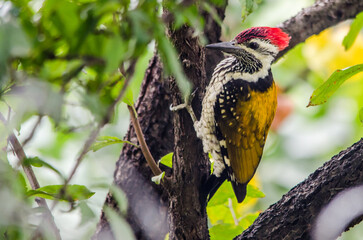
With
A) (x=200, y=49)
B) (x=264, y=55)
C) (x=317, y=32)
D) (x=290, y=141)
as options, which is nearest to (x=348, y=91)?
(x=290, y=141)

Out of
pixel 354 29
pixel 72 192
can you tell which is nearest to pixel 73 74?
pixel 72 192

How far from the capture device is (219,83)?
6.84ft

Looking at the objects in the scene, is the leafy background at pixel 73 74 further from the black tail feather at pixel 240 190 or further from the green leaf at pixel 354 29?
the green leaf at pixel 354 29

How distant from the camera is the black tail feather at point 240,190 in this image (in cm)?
192

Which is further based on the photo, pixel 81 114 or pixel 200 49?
pixel 200 49

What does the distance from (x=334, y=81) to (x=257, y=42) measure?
0.58 metres

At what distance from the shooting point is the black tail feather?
1.92m

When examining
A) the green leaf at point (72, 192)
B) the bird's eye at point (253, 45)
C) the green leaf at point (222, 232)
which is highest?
the bird's eye at point (253, 45)

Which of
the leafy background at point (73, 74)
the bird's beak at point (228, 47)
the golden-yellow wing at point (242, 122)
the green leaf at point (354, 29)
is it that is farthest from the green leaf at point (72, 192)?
the green leaf at point (354, 29)

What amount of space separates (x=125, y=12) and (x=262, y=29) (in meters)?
1.31

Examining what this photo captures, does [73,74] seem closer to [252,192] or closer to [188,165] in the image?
[188,165]

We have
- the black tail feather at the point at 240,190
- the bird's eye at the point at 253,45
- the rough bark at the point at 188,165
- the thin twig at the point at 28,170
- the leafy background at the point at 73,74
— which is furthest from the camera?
the bird's eye at the point at 253,45

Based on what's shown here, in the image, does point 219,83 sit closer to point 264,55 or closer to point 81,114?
point 264,55

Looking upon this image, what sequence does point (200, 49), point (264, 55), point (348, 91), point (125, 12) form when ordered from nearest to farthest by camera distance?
point (125, 12) → point (200, 49) → point (264, 55) → point (348, 91)
